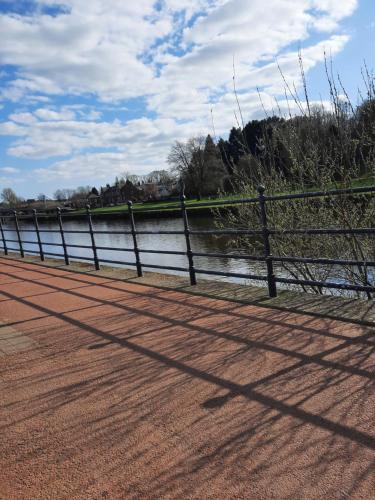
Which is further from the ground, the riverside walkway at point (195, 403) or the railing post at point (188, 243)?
the railing post at point (188, 243)

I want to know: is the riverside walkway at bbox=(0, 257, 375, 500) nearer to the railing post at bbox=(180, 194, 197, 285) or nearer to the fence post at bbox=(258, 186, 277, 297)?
the fence post at bbox=(258, 186, 277, 297)

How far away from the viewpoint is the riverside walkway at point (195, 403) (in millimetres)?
2266

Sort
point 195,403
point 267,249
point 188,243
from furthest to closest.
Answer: point 188,243 < point 267,249 < point 195,403

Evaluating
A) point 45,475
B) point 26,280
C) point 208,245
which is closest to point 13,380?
point 45,475

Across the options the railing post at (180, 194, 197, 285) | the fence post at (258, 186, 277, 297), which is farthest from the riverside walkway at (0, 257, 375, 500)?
the railing post at (180, 194, 197, 285)

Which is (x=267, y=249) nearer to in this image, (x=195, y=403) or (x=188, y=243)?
(x=188, y=243)

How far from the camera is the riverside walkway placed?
7.43 feet

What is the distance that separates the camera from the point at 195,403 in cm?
302

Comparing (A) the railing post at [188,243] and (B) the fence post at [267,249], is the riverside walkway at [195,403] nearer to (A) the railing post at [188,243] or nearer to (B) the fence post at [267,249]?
(B) the fence post at [267,249]

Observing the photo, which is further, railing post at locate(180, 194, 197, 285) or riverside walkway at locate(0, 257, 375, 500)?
railing post at locate(180, 194, 197, 285)

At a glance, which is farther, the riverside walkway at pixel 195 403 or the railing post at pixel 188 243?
the railing post at pixel 188 243

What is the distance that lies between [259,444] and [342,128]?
471 centimetres

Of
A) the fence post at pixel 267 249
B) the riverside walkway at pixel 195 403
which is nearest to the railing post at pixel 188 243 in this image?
the riverside walkway at pixel 195 403

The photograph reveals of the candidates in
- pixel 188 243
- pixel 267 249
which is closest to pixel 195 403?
pixel 267 249
